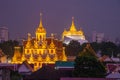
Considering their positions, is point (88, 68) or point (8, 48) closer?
point (88, 68)

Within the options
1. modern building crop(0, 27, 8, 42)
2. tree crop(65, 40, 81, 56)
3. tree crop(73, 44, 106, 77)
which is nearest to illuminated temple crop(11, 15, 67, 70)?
tree crop(65, 40, 81, 56)

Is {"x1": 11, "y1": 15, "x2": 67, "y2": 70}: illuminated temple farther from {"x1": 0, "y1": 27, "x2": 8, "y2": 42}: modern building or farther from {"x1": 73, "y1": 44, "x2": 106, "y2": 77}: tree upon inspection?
{"x1": 0, "y1": 27, "x2": 8, "y2": 42}: modern building

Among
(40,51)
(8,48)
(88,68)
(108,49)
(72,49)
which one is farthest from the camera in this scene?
(72,49)

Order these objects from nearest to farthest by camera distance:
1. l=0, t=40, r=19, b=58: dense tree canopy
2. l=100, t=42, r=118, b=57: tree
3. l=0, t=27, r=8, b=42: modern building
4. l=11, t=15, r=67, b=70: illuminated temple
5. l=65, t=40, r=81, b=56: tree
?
1. l=11, t=15, r=67, b=70: illuminated temple
2. l=0, t=40, r=19, b=58: dense tree canopy
3. l=100, t=42, r=118, b=57: tree
4. l=65, t=40, r=81, b=56: tree
5. l=0, t=27, r=8, b=42: modern building

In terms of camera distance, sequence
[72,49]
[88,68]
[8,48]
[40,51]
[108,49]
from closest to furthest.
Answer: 1. [88,68]
2. [40,51]
3. [8,48]
4. [108,49]
5. [72,49]

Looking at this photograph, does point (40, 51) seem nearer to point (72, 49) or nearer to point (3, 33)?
point (72, 49)

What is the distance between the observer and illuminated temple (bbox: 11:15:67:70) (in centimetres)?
5103

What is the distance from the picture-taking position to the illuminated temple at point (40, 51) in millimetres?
51031

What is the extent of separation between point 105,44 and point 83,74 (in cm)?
3963

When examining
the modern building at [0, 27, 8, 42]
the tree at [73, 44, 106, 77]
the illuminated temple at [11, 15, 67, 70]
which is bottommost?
the tree at [73, 44, 106, 77]

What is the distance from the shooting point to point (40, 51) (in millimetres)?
53062

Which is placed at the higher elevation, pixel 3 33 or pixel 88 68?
pixel 3 33

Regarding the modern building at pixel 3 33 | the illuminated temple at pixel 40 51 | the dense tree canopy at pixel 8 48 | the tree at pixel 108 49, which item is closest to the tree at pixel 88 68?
the illuminated temple at pixel 40 51

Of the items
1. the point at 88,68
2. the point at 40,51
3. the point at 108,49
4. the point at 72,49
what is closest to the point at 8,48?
the point at 72,49
